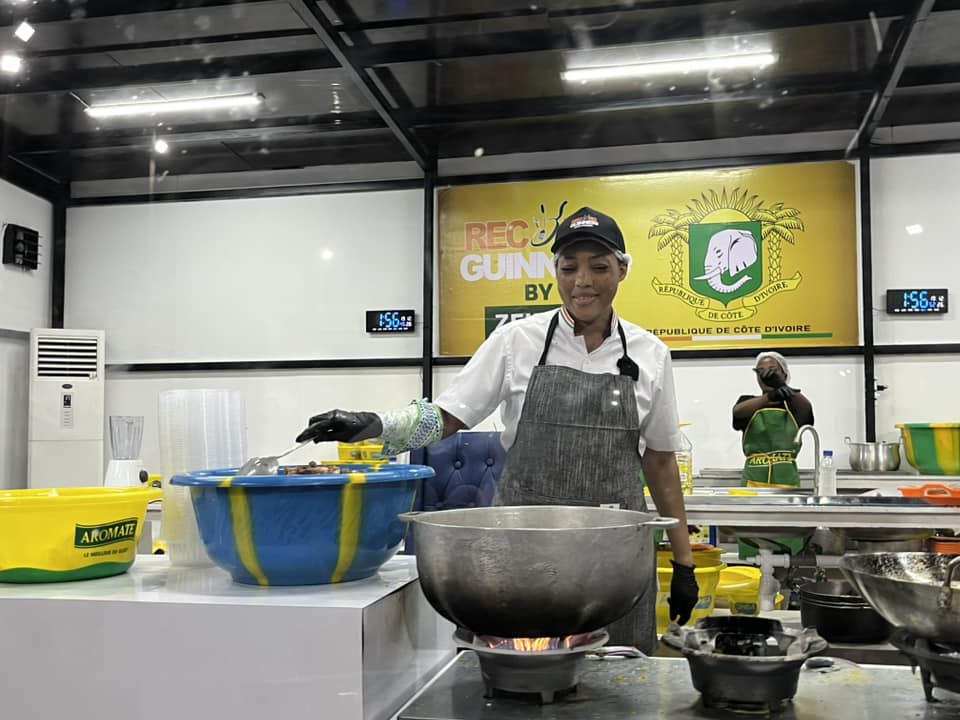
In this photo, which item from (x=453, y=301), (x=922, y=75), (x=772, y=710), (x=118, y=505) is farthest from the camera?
(x=453, y=301)

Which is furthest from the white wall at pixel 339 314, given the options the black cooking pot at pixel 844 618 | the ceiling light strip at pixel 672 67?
the black cooking pot at pixel 844 618

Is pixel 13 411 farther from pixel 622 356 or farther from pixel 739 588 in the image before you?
pixel 622 356

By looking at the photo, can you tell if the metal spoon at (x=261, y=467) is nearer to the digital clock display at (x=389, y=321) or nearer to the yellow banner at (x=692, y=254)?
the yellow banner at (x=692, y=254)

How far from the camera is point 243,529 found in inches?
46.9

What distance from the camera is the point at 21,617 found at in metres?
1.18

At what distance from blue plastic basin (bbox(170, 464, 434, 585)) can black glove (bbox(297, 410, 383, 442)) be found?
206 millimetres

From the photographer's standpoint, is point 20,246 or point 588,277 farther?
point 20,246

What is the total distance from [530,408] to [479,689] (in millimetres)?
1038

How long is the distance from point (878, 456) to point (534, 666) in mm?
4759

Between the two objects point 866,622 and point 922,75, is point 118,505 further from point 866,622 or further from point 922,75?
point 922,75

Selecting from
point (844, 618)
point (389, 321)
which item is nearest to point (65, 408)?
point (389, 321)

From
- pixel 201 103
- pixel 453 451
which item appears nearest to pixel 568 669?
pixel 453 451

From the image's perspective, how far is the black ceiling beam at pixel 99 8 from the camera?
4.52 metres

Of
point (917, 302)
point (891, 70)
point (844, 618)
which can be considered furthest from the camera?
point (917, 302)
